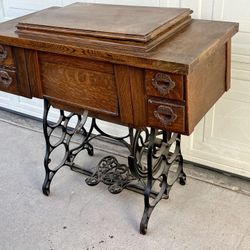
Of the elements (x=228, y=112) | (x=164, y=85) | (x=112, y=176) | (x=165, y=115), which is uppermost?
(x=164, y=85)

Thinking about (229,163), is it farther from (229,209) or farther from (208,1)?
(208,1)

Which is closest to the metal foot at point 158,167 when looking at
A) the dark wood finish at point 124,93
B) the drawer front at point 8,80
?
the dark wood finish at point 124,93

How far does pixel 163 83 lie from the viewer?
1.32 meters

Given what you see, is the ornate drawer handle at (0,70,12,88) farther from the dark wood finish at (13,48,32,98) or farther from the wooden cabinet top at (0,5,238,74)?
the wooden cabinet top at (0,5,238,74)

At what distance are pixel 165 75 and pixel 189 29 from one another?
352 millimetres

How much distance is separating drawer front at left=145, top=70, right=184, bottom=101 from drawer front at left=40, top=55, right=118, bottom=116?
0.54 feet

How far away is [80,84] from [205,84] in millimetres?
478

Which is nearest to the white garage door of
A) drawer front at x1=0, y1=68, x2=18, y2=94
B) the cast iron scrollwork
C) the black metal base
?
the black metal base

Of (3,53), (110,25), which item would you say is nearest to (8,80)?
(3,53)

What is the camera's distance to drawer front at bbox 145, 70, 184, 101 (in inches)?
50.7

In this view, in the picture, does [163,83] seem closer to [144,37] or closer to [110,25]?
[144,37]

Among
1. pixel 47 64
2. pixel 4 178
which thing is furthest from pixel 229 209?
pixel 4 178

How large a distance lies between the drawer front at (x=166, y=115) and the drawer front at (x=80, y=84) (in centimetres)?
17

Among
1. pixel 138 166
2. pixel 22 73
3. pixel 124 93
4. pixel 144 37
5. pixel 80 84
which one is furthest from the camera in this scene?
pixel 138 166
